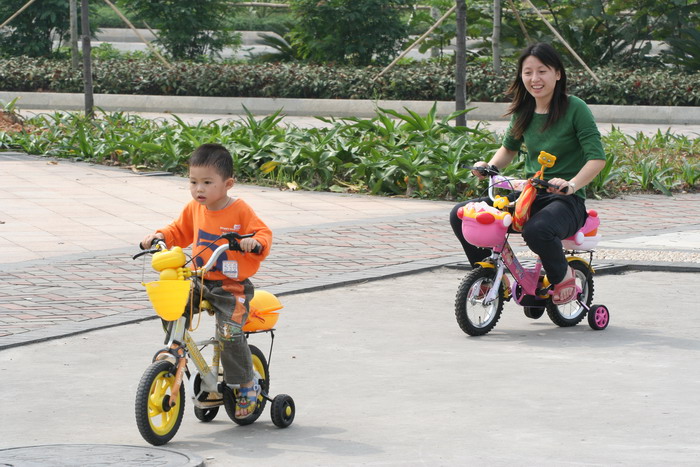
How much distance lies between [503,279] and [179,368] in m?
2.68

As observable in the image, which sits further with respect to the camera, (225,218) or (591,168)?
(591,168)

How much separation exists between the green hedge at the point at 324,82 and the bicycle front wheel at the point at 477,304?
47.7 ft

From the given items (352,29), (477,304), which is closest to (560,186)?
(477,304)

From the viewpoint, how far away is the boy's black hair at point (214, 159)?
502 cm

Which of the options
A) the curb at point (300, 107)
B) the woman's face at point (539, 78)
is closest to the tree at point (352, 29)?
the curb at point (300, 107)

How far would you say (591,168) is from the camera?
6.84 meters

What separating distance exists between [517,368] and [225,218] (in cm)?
183

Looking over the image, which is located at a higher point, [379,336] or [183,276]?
[183,276]

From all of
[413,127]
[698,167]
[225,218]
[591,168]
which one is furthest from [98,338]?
[698,167]

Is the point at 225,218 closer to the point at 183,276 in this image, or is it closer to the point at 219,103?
the point at 183,276

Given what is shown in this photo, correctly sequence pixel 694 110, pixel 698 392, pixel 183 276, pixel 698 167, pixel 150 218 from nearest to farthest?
pixel 183 276, pixel 698 392, pixel 150 218, pixel 698 167, pixel 694 110

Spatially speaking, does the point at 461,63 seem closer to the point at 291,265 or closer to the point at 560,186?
the point at 291,265

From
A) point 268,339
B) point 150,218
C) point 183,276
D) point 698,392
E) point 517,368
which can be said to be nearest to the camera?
point 183,276

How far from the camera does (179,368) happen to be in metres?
4.89
